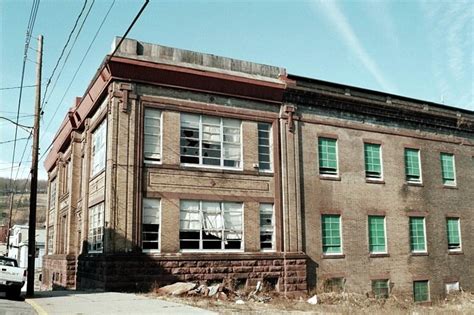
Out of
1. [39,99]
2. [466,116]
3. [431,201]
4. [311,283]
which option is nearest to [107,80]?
[39,99]

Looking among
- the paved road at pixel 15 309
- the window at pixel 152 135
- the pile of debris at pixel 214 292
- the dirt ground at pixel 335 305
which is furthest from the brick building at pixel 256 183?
the paved road at pixel 15 309

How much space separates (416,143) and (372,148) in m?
3.08

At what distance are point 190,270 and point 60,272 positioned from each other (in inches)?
481

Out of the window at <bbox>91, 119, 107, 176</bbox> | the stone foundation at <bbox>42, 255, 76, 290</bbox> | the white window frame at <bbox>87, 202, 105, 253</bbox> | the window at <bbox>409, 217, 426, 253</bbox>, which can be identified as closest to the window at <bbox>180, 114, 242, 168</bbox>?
the window at <bbox>91, 119, 107, 176</bbox>

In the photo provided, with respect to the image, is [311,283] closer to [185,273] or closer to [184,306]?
[185,273]

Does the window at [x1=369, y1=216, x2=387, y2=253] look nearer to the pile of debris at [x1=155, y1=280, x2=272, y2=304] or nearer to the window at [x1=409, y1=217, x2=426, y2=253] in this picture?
the window at [x1=409, y1=217, x2=426, y2=253]

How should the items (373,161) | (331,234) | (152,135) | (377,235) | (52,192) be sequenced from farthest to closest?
1. (52,192)
2. (373,161)
3. (377,235)
4. (331,234)
5. (152,135)

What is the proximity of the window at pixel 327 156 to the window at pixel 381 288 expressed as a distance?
5545 millimetres

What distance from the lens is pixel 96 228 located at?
21.6 metres

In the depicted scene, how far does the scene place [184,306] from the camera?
13.8 m

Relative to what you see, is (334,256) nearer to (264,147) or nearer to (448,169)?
(264,147)

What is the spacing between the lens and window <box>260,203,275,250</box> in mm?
21422

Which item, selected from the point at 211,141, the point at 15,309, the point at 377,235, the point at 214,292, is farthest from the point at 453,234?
the point at 15,309

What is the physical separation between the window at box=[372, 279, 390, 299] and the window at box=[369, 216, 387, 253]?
1.44 metres
